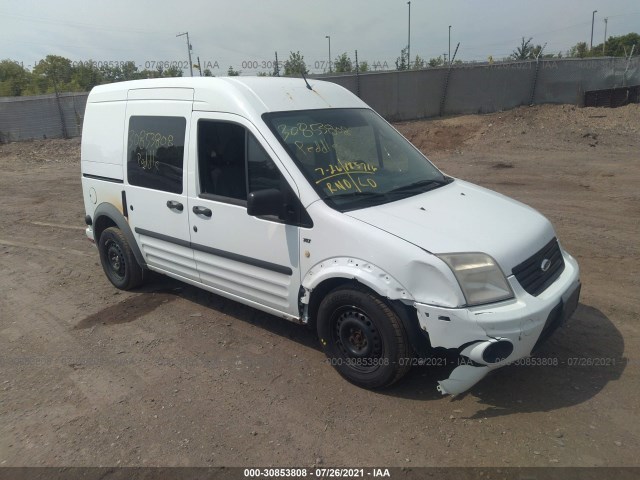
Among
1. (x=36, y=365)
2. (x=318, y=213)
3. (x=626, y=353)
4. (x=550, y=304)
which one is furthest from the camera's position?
(x=36, y=365)

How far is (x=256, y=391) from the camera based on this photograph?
3678 mm

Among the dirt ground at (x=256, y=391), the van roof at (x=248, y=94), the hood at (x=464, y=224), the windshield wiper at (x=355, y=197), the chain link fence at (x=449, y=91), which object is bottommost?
the dirt ground at (x=256, y=391)

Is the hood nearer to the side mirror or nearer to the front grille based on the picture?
the front grille

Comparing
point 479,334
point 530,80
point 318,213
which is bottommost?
point 479,334

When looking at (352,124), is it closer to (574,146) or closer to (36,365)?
(36,365)

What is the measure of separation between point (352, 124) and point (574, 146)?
12.1 meters

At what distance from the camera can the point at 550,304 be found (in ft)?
10.5

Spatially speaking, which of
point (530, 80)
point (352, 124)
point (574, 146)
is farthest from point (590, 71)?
point (352, 124)

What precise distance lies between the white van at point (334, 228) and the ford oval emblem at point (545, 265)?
15 millimetres

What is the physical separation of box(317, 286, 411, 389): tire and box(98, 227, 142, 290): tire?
269 cm

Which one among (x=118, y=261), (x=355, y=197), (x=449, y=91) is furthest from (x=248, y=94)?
(x=449, y=91)

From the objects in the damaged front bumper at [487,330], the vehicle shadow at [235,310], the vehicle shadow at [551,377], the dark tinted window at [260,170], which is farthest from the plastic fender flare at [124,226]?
the damaged front bumper at [487,330]

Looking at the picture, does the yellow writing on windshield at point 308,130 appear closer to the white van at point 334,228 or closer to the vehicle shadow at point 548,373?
the white van at point 334,228

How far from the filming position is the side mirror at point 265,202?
11.5 ft
